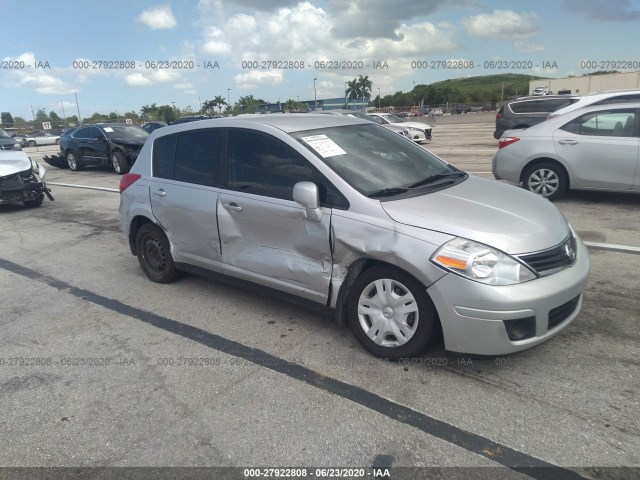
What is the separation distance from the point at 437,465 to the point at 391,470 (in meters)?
0.23

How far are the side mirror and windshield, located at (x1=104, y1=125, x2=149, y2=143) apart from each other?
12645 millimetres

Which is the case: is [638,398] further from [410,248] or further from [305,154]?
[305,154]

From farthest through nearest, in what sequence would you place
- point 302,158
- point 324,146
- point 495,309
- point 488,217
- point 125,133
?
point 125,133, point 324,146, point 302,158, point 488,217, point 495,309

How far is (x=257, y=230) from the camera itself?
387 cm

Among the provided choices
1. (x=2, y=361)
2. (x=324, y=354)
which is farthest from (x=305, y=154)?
(x=2, y=361)

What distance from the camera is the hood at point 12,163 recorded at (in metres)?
8.96

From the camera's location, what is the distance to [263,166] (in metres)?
3.87

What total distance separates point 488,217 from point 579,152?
5.12m

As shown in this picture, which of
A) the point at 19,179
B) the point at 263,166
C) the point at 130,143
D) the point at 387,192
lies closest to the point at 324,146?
the point at 263,166

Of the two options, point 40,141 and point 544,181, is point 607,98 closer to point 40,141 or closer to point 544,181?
point 544,181

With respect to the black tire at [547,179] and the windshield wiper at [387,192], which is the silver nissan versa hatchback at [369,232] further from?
the black tire at [547,179]

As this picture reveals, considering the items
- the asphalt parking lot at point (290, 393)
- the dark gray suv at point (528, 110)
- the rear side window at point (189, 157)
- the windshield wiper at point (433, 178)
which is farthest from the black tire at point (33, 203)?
the dark gray suv at point (528, 110)

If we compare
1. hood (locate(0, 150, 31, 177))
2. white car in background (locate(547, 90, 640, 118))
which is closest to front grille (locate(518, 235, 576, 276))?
white car in background (locate(547, 90, 640, 118))

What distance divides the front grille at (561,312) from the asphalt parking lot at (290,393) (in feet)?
1.10
